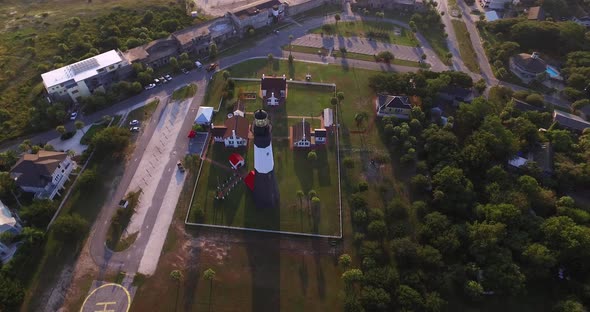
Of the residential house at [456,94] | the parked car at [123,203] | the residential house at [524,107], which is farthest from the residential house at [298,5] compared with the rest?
the parked car at [123,203]

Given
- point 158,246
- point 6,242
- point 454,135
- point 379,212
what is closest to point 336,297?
point 379,212

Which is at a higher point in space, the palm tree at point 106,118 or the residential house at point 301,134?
the palm tree at point 106,118

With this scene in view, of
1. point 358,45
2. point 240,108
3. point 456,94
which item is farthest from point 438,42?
point 240,108

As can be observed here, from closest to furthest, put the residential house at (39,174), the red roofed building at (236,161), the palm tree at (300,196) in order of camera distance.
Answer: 1. the residential house at (39,174)
2. the palm tree at (300,196)
3. the red roofed building at (236,161)

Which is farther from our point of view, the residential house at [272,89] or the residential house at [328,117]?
the residential house at [272,89]

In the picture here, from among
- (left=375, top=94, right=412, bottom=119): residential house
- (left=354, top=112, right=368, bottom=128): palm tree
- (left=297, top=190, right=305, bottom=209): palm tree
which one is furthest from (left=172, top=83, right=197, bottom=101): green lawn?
(left=375, top=94, right=412, bottom=119): residential house

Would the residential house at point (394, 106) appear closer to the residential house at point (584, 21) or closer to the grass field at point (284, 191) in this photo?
the grass field at point (284, 191)

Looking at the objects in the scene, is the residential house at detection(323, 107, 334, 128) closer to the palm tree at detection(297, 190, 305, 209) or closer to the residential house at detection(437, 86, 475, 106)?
the palm tree at detection(297, 190, 305, 209)
